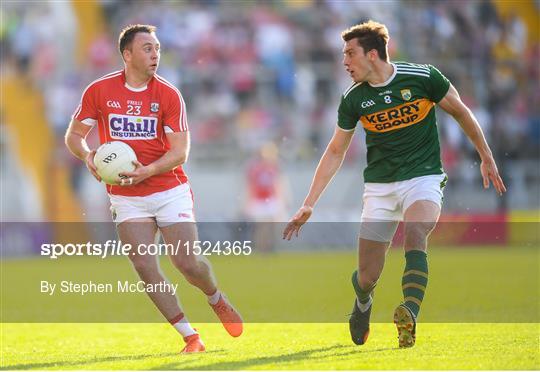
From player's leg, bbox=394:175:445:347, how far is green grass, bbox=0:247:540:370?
0.22 m

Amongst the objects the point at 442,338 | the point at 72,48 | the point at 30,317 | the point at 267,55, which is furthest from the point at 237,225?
the point at 442,338

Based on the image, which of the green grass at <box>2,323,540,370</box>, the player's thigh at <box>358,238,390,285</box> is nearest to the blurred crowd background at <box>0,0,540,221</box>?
the green grass at <box>2,323,540,370</box>

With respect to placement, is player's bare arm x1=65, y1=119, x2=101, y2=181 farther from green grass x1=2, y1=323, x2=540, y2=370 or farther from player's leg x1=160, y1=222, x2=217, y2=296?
green grass x1=2, y1=323, x2=540, y2=370

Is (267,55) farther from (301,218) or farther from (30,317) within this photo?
(301,218)

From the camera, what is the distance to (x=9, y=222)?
836 inches

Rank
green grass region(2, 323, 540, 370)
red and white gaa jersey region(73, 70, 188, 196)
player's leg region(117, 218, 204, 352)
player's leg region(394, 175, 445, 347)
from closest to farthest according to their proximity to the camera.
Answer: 1. green grass region(2, 323, 540, 370)
2. player's leg region(394, 175, 445, 347)
3. player's leg region(117, 218, 204, 352)
4. red and white gaa jersey region(73, 70, 188, 196)

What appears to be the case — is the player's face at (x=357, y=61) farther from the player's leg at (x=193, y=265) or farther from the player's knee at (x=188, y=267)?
the player's knee at (x=188, y=267)

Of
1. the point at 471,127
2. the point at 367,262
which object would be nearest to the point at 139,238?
the point at 367,262

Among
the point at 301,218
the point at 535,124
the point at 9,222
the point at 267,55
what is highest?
the point at 301,218

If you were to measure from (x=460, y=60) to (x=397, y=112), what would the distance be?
17044 millimetres

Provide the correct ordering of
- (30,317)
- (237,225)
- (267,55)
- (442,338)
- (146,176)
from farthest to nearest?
(267,55) → (237,225) → (30,317) → (442,338) → (146,176)

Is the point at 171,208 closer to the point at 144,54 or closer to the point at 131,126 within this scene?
the point at 131,126

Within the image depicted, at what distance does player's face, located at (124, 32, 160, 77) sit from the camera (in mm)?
7555

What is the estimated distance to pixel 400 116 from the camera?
760 cm
